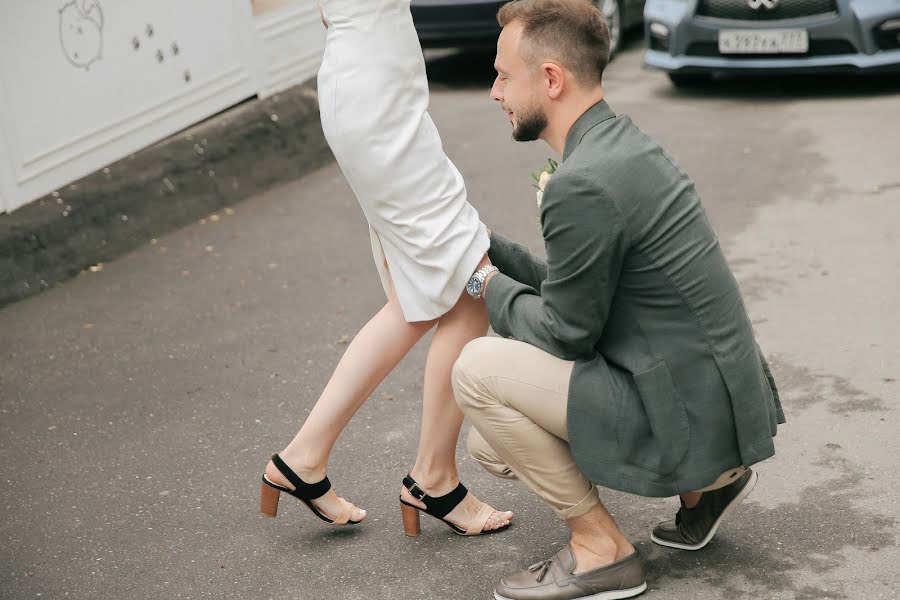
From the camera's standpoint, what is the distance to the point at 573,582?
3.22 metres

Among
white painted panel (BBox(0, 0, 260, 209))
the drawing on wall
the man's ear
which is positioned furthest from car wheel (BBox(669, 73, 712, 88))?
the man's ear

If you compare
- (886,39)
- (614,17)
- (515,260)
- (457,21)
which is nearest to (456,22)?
(457,21)

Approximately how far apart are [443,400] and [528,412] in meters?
0.45

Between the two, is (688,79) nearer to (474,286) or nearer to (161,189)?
(161,189)

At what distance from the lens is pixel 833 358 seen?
4.66 metres

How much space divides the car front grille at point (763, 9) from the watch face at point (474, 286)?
18.8ft

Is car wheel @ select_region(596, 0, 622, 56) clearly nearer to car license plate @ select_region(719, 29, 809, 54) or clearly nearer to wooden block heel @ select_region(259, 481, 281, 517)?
car license plate @ select_region(719, 29, 809, 54)

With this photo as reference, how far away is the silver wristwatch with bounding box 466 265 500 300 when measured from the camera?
3332 millimetres

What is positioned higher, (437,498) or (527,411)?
(527,411)

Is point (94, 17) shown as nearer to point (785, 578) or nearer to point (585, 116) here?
point (585, 116)

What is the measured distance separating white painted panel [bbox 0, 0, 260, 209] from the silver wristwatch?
3590mm

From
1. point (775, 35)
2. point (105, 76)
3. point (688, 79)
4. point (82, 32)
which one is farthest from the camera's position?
point (688, 79)

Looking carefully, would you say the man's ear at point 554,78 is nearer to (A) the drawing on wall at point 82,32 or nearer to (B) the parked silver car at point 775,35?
(A) the drawing on wall at point 82,32

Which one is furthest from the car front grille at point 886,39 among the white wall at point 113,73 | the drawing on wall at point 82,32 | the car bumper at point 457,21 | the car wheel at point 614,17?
the drawing on wall at point 82,32
